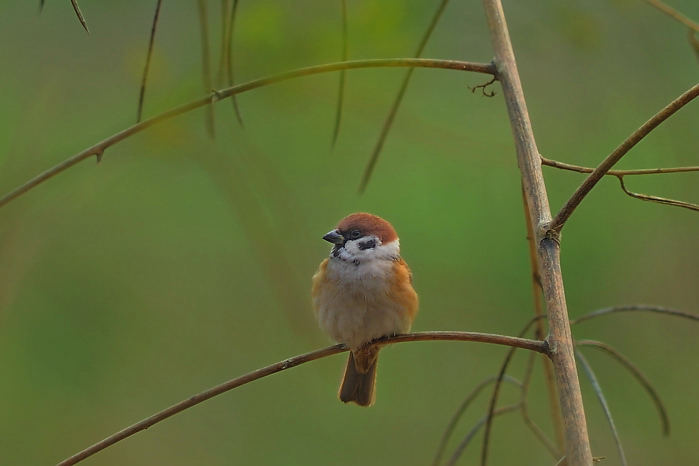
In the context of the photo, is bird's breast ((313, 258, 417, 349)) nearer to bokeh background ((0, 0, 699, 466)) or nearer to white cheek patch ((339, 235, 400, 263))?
white cheek patch ((339, 235, 400, 263))

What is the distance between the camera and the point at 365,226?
2488 millimetres

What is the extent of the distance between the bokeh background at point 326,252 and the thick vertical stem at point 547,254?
58.1 inches

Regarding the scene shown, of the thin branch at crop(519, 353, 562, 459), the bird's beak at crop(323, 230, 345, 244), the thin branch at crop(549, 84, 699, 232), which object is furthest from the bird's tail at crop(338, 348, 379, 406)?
the thin branch at crop(549, 84, 699, 232)

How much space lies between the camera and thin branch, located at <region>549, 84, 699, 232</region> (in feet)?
3.01

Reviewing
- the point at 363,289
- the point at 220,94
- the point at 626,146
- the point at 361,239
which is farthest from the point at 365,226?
the point at 626,146

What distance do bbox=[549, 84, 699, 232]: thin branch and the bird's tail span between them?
1.65 metres

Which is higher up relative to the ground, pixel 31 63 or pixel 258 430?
pixel 31 63

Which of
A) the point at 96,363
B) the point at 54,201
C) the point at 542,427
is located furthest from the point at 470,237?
the point at 54,201

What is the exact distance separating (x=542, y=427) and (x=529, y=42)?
82.5 inches

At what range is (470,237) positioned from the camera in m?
3.61

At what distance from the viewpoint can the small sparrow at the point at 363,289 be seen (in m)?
2.33

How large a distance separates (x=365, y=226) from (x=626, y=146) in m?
1.56

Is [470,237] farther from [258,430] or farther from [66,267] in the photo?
[66,267]

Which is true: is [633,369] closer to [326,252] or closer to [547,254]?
[547,254]
